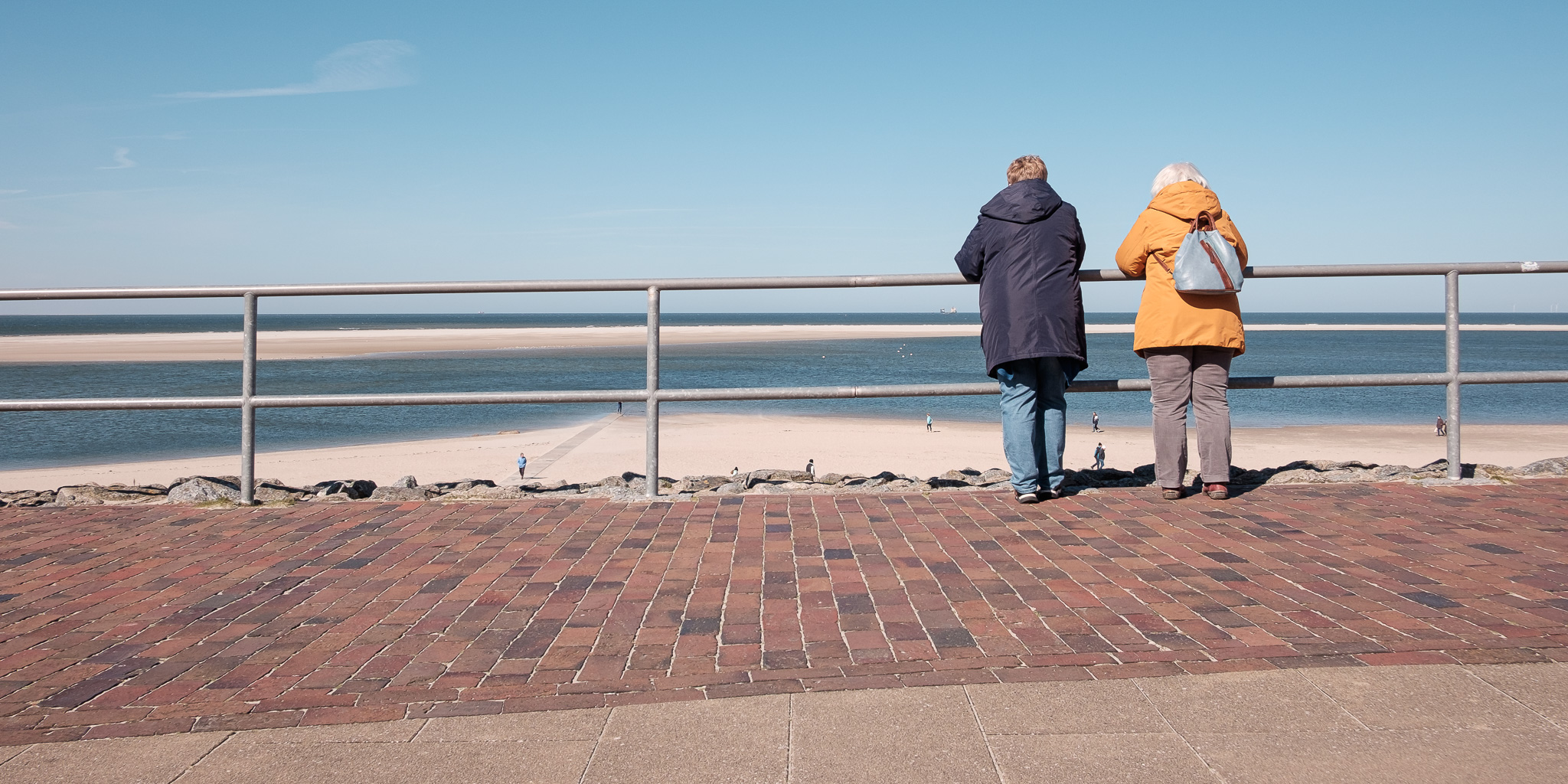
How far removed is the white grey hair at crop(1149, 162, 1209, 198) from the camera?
479 cm

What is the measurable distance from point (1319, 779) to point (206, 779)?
90.1 inches

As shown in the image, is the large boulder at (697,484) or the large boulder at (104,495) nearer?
the large boulder at (104,495)

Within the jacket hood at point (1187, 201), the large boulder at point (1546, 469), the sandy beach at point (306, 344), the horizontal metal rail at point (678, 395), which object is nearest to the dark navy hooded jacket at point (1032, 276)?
the horizontal metal rail at point (678, 395)

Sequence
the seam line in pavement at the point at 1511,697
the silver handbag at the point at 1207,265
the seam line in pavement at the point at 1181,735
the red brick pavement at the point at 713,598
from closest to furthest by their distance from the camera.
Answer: the seam line in pavement at the point at 1181,735 → the seam line in pavement at the point at 1511,697 → the red brick pavement at the point at 713,598 → the silver handbag at the point at 1207,265

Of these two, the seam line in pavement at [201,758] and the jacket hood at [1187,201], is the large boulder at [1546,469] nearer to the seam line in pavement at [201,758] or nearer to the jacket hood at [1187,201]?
the jacket hood at [1187,201]

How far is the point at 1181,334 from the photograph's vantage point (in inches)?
182

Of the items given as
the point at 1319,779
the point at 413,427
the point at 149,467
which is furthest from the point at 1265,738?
the point at 413,427

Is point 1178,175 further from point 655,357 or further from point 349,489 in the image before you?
point 349,489

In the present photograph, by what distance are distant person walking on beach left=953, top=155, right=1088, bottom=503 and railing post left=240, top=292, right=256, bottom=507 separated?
3.38 m

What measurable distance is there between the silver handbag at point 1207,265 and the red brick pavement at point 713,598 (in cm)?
99

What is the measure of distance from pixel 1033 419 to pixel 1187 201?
121cm

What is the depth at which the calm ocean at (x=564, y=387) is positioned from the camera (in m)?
23.0

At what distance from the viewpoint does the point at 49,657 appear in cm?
282

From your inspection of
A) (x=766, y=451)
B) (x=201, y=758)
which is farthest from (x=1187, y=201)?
(x=766, y=451)
